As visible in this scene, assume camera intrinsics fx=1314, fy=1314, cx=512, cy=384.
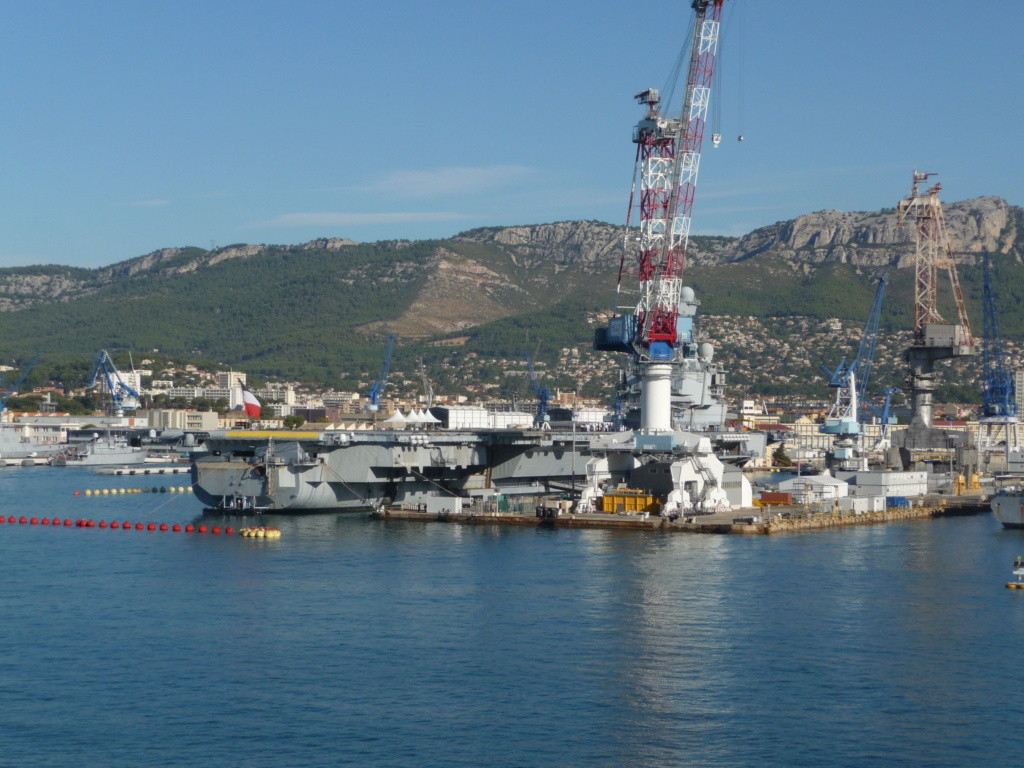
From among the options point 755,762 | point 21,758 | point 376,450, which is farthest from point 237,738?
point 376,450

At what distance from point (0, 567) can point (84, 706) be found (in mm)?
20440

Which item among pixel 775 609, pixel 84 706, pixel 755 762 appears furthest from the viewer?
pixel 775 609

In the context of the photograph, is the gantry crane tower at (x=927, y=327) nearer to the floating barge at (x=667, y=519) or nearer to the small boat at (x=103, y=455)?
the floating barge at (x=667, y=519)

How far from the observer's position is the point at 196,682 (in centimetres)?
2941

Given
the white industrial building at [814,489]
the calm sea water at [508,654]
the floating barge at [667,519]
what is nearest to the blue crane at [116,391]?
the floating barge at [667,519]

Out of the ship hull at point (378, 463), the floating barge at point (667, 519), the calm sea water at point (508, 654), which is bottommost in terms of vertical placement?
the calm sea water at point (508, 654)

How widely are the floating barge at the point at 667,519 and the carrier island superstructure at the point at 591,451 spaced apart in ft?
4.85

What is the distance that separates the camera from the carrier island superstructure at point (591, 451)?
2322 inches

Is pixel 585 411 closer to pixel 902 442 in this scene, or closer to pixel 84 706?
pixel 902 442

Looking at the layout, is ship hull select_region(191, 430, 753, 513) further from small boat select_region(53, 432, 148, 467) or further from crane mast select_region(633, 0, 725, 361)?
small boat select_region(53, 432, 148, 467)

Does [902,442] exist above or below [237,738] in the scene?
above

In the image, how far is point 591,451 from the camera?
205ft

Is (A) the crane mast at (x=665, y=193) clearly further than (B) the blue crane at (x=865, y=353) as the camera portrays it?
No

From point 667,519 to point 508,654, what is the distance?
24.8 m
